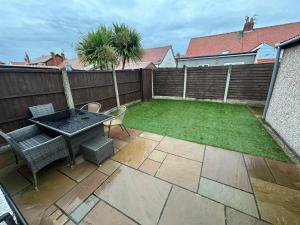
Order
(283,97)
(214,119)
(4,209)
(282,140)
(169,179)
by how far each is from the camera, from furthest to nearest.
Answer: (214,119) → (283,97) → (282,140) → (169,179) → (4,209)

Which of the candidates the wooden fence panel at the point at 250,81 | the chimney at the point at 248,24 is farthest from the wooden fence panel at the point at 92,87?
the chimney at the point at 248,24

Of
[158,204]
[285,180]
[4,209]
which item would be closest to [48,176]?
[4,209]

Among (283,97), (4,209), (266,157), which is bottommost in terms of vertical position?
(266,157)

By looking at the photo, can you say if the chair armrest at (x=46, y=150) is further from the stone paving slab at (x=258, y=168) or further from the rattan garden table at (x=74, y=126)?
the stone paving slab at (x=258, y=168)

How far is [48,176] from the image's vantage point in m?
2.08

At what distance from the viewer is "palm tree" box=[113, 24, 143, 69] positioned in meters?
6.18

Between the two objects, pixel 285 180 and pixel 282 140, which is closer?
pixel 285 180

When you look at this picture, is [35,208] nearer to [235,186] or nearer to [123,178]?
[123,178]

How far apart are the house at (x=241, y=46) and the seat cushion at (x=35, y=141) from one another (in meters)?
13.1

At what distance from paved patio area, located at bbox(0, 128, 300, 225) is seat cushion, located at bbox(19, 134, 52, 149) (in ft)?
1.37

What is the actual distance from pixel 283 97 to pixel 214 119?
1.73m

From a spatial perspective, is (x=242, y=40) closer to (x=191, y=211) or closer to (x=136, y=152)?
(x=136, y=152)

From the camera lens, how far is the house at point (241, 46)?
10.5 metres

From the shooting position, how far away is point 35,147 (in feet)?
5.79
